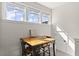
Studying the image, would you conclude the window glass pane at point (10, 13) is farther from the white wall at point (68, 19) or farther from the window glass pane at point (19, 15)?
the white wall at point (68, 19)

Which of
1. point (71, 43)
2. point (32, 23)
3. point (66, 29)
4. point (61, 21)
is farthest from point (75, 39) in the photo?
point (32, 23)

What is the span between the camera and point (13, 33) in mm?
1641

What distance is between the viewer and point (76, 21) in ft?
5.58

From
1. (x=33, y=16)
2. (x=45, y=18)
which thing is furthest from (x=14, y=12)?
(x=45, y=18)

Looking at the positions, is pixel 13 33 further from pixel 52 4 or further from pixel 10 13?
pixel 52 4

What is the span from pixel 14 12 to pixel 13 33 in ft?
0.95

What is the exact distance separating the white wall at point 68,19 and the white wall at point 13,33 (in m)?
0.22

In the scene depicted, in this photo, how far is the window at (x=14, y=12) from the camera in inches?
64.7

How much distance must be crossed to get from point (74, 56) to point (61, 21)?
0.51 meters

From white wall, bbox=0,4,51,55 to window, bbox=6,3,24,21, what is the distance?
7 cm

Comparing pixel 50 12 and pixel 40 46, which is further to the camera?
pixel 50 12

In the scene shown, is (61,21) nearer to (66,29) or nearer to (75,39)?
(66,29)

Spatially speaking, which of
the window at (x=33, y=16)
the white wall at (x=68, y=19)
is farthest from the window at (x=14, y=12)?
the white wall at (x=68, y=19)

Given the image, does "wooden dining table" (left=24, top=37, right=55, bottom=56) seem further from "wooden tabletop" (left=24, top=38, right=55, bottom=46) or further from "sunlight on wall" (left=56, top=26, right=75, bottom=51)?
"sunlight on wall" (left=56, top=26, right=75, bottom=51)
